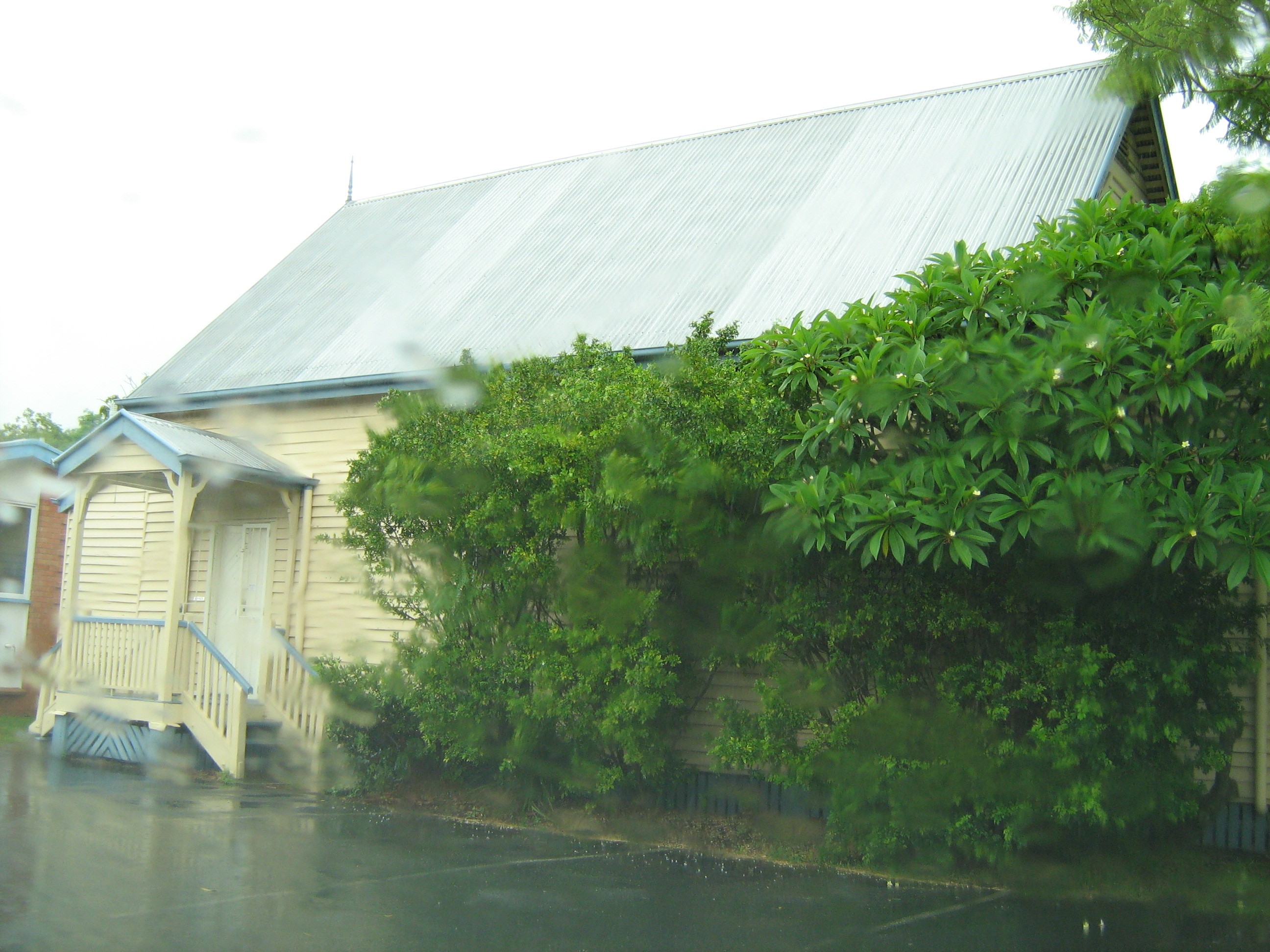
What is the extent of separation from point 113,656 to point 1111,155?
1174cm

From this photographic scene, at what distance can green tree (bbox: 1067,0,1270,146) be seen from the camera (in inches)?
262

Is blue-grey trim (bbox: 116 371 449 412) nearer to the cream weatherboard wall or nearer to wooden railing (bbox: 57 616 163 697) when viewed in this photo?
the cream weatherboard wall

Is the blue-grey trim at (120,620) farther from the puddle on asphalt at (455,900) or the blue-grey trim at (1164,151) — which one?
the blue-grey trim at (1164,151)

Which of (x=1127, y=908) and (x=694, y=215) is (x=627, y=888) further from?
(x=694, y=215)

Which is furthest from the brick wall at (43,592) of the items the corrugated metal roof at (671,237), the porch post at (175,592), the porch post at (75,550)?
the porch post at (175,592)

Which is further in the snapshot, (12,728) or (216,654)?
(12,728)

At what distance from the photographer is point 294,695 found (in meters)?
11.8

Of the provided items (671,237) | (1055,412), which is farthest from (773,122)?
(1055,412)

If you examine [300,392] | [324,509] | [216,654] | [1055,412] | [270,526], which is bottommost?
[216,654]

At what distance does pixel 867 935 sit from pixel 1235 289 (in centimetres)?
443

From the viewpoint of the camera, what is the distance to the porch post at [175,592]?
36.7 feet

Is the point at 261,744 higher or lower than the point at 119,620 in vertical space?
lower

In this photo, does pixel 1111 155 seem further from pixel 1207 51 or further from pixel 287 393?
pixel 287 393

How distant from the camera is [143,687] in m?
11.5
